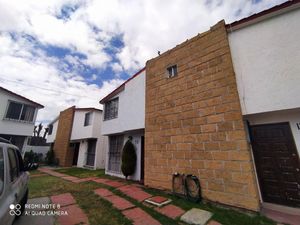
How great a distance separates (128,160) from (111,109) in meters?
4.29

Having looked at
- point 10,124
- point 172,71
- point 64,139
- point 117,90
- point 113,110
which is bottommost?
point 64,139

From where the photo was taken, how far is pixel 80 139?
51.4 feet

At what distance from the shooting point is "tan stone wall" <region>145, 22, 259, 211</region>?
442 centimetres

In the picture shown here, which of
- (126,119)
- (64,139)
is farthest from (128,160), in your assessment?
(64,139)

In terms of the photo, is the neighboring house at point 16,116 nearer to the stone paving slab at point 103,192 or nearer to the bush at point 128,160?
the bush at point 128,160

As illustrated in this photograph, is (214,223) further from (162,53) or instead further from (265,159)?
(162,53)

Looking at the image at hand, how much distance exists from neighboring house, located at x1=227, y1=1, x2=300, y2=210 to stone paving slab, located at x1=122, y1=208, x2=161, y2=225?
3.69 meters

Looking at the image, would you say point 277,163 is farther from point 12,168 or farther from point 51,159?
point 51,159

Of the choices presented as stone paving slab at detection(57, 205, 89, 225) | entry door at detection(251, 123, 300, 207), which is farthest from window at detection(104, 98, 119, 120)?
entry door at detection(251, 123, 300, 207)

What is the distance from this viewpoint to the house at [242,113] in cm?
419

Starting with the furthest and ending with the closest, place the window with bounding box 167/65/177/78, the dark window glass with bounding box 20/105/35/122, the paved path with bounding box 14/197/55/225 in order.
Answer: the dark window glass with bounding box 20/105/35/122, the window with bounding box 167/65/177/78, the paved path with bounding box 14/197/55/225

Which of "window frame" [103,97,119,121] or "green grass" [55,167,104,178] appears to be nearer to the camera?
"green grass" [55,167,104,178]

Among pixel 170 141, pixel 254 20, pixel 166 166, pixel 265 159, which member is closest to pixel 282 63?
pixel 254 20

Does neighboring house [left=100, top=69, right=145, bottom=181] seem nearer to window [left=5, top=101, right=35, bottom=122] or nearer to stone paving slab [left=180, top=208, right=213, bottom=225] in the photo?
stone paving slab [left=180, top=208, right=213, bottom=225]
